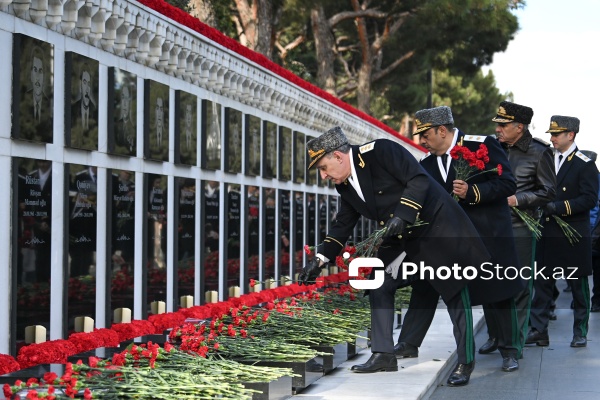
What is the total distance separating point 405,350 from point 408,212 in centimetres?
199

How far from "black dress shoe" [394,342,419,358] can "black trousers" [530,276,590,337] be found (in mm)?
2174

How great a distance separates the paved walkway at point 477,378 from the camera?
7820 mm

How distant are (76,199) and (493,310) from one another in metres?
3.38

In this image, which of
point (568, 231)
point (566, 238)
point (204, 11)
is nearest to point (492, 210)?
point (568, 231)

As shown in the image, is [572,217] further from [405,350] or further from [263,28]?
[263,28]

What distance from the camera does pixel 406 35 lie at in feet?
131

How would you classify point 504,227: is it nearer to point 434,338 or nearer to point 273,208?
point 434,338

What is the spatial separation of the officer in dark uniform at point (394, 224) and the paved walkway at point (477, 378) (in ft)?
0.71

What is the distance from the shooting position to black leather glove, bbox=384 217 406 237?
779cm

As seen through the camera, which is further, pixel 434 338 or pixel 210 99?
pixel 210 99

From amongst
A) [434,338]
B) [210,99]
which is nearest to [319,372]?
[434,338]

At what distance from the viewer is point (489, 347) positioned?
10.8 metres

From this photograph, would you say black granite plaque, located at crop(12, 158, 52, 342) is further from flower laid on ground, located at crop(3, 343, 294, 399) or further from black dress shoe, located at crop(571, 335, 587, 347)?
black dress shoe, located at crop(571, 335, 587, 347)

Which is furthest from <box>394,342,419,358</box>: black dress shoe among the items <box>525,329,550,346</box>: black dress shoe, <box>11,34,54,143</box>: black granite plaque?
<box>11,34,54,143</box>: black granite plaque
